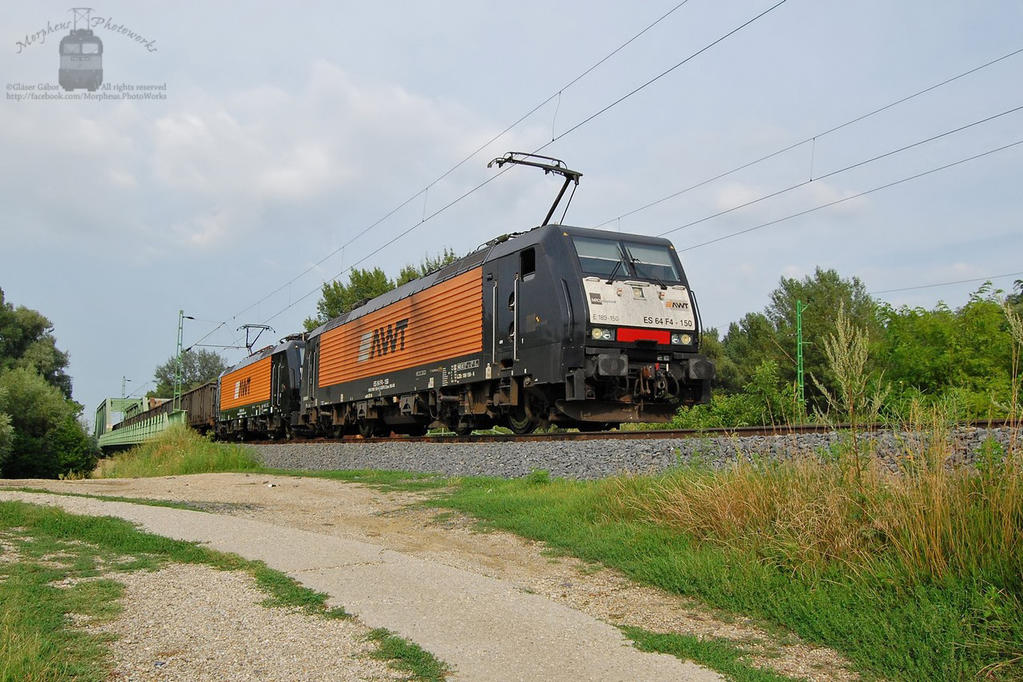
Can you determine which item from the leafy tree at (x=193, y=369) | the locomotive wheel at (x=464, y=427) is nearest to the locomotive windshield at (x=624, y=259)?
the locomotive wheel at (x=464, y=427)

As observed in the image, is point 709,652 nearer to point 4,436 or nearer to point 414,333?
point 414,333

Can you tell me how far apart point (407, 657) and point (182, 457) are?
1616 cm

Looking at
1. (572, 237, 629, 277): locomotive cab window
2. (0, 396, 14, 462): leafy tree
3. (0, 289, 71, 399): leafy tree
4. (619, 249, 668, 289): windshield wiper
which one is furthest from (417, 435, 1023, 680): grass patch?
(0, 289, 71, 399): leafy tree

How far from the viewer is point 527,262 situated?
13.3 metres

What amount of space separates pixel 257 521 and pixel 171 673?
4.73 m

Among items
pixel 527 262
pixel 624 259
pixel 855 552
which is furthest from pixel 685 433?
pixel 855 552

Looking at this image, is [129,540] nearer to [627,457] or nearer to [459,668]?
[459,668]

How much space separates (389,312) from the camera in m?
18.6

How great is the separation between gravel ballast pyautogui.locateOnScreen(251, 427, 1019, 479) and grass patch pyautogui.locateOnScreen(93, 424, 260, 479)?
3137 mm

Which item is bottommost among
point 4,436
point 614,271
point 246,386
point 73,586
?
point 73,586

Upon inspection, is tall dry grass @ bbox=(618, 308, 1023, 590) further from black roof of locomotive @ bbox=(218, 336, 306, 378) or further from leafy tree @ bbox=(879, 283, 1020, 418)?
black roof of locomotive @ bbox=(218, 336, 306, 378)

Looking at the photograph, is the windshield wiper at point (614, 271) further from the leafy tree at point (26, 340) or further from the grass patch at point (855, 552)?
the leafy tree at point (26, 340)

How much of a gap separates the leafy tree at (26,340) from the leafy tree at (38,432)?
7.51 m

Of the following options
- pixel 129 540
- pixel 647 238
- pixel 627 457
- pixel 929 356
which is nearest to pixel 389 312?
pixel 647 238
